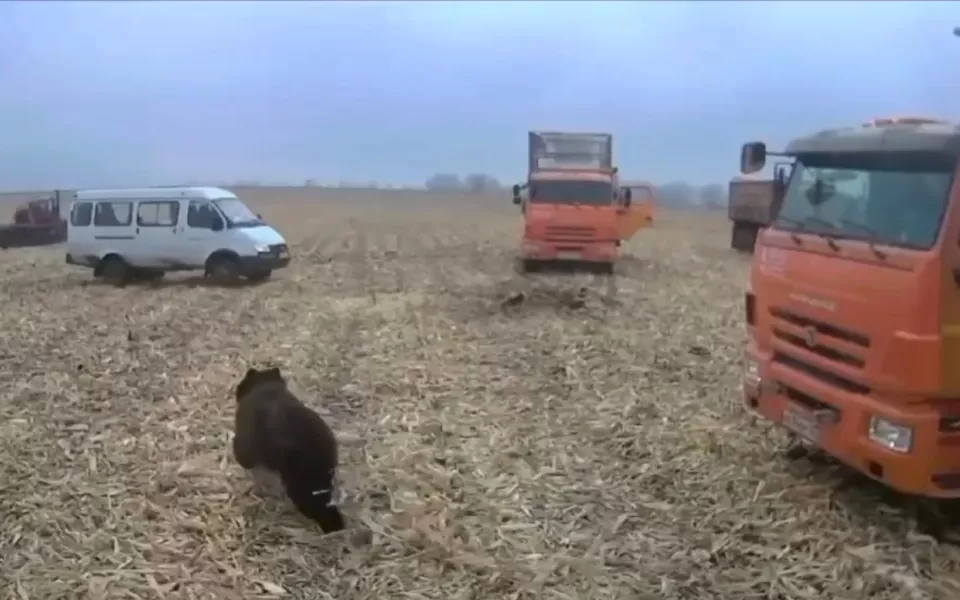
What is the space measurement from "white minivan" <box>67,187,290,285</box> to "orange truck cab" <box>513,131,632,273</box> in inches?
202

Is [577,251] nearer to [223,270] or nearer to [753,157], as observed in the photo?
[223,270]

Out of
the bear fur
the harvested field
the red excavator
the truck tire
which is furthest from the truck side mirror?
the red excavator

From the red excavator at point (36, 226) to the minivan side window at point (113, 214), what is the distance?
10857mm

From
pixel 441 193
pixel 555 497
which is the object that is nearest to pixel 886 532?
pixel 555 497

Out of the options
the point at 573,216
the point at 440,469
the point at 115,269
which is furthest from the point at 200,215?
the point at 440,469

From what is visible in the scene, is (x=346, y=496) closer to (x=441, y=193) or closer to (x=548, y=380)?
(x=548, y=380)

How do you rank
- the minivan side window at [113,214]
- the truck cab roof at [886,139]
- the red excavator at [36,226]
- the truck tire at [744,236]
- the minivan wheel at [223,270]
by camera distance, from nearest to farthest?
1. the truck cab roof at [886,139]
2. the minivan wheel at [223,270]
3. the minivan side window at [113,214]
4. the truck tire at [744,236]
5. the red excavator at [36,226]

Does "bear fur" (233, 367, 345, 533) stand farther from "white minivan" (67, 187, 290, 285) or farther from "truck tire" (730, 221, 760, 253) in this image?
"truck tire" (730, 221, 760, 253)

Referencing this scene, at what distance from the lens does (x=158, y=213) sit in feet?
63.2

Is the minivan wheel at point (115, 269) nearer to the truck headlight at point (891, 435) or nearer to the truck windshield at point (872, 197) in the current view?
the truck windshield at point (872, 197)

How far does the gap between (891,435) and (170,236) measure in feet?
51.9

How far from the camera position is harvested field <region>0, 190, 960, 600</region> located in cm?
602

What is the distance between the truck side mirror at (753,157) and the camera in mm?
7629

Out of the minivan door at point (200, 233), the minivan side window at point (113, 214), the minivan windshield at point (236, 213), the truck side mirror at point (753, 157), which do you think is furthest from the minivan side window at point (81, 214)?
the truck side mirror at point (753, 157)
